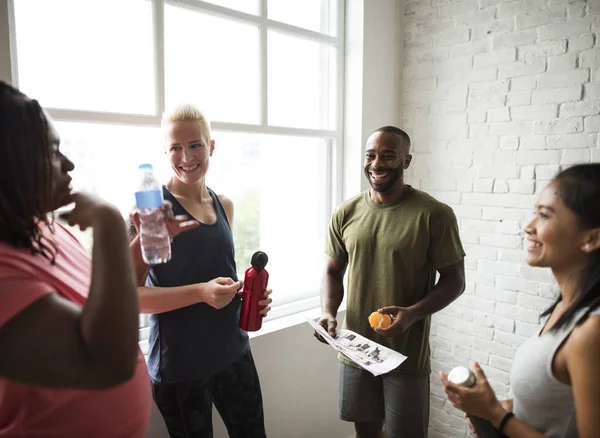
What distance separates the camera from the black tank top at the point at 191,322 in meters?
1.41

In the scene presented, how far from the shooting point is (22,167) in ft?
2.36

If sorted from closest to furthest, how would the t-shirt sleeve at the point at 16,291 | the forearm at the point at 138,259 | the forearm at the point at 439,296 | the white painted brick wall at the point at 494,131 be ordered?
1. the t-shirt sleeve at the point at 16,291
2. the forearm at the point at 138,259
3. the forearm at the point at 439,296
4. the white painted brick wall at the point at 494,131

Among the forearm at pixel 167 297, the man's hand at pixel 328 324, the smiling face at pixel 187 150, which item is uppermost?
the smiling face at pixel 187 150

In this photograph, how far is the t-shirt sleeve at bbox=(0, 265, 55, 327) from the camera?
2.12 feet

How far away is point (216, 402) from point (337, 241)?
0.85 m

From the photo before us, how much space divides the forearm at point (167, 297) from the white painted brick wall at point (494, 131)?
1778 mm

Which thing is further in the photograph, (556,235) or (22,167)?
(556,235)

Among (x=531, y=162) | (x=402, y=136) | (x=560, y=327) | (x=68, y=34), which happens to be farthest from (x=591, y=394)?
(x=68, y=34)

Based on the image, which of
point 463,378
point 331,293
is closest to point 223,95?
point 331,293

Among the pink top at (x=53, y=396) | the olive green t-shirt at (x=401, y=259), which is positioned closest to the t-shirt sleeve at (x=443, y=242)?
the olive green t-shirt at (x=401, y=259)

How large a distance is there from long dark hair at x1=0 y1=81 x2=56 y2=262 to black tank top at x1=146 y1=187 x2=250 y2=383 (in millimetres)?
652

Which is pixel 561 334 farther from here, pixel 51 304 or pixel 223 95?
pixel 223 95

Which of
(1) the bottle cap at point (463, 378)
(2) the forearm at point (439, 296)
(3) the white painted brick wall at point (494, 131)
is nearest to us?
(1) the bottle cap at point (463, 378)

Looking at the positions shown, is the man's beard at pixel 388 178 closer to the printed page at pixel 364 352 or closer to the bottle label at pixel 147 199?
the printed page at pixel 364 352
